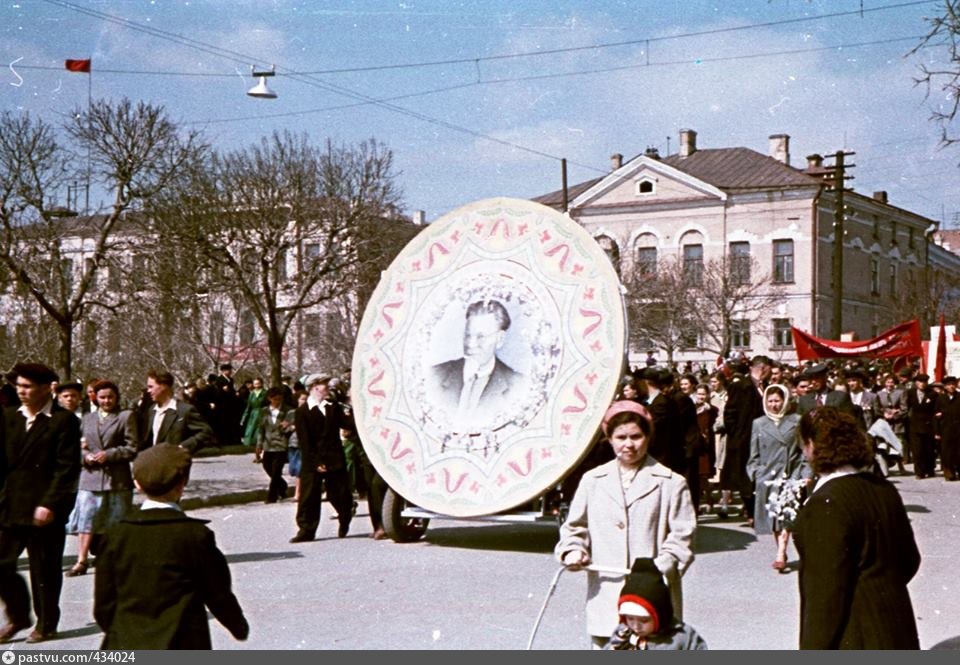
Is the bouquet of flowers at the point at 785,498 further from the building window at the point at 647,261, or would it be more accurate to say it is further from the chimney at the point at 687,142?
the chimney at the point at 687,142

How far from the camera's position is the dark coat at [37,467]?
25.5ft

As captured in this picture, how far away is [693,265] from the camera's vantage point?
51.9 meters

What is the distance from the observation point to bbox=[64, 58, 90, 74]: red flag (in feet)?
47.9

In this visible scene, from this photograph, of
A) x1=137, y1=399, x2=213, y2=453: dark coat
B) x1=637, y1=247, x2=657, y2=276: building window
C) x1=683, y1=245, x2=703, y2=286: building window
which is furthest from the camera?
x1=683, y1=245, x2=703, y2=286: building window

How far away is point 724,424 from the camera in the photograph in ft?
48.3

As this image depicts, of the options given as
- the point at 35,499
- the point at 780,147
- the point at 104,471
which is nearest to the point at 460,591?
the point at 104,471

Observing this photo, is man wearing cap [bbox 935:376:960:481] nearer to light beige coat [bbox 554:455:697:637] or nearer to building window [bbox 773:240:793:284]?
light beige coat [bbox 554:455:697:637]

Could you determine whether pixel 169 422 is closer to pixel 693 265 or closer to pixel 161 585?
pixel 161 585

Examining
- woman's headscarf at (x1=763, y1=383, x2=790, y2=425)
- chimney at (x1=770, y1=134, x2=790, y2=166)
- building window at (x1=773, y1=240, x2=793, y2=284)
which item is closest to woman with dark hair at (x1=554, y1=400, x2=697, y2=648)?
woman's headscarf at (x1=763, y1=383, x2=790, y2=425)

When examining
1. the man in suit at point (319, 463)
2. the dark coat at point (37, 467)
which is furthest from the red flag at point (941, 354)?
the dark coat at point (37, 467)

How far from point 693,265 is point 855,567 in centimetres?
4808

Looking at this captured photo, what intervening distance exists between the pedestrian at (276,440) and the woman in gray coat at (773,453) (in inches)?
295

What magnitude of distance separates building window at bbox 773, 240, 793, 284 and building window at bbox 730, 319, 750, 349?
2318 mm

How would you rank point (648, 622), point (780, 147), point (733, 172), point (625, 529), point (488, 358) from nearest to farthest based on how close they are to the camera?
point (648, 622) < point (625, 529) < point (488, 358) < point (733, 172) < point (780, 147)
